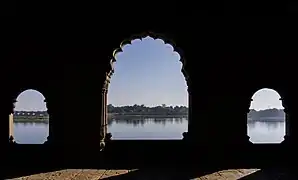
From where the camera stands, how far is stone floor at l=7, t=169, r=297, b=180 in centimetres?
559

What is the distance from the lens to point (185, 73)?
6898 mm

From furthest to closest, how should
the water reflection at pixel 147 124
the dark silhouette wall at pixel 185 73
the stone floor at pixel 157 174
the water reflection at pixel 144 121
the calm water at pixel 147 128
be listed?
the water reflection at pixel 144 121 < the water reflection at pixel 147 124 < the calm water at pixel 147 128 < the dark silhouette wall at pixel 185 73 < the stone floor at pixel 157 174

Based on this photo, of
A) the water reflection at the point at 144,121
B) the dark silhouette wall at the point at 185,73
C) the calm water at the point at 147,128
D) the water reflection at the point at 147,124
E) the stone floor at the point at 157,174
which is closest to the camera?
the stone floor at the point at 157,174

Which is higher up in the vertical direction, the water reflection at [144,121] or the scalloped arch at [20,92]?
the scalloped arch at [20,92]

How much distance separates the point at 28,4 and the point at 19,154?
9.74 feet

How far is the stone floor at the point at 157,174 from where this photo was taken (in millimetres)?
5586

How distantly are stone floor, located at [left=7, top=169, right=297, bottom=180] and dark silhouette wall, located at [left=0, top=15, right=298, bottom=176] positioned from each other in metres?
0.62

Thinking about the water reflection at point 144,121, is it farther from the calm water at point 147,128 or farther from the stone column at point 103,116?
the stone column at point 103,116

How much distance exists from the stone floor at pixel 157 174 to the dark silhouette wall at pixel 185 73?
2.03 feet

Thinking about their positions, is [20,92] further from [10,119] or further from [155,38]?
[155,38]

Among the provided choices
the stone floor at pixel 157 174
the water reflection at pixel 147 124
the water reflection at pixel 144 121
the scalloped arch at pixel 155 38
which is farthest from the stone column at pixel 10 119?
the water reflection at pixel 144 121

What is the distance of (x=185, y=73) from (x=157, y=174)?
83.6 inches

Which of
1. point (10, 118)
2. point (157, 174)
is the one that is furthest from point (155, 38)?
point (10, 118)

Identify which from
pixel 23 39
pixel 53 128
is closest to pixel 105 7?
pixel 23 39
